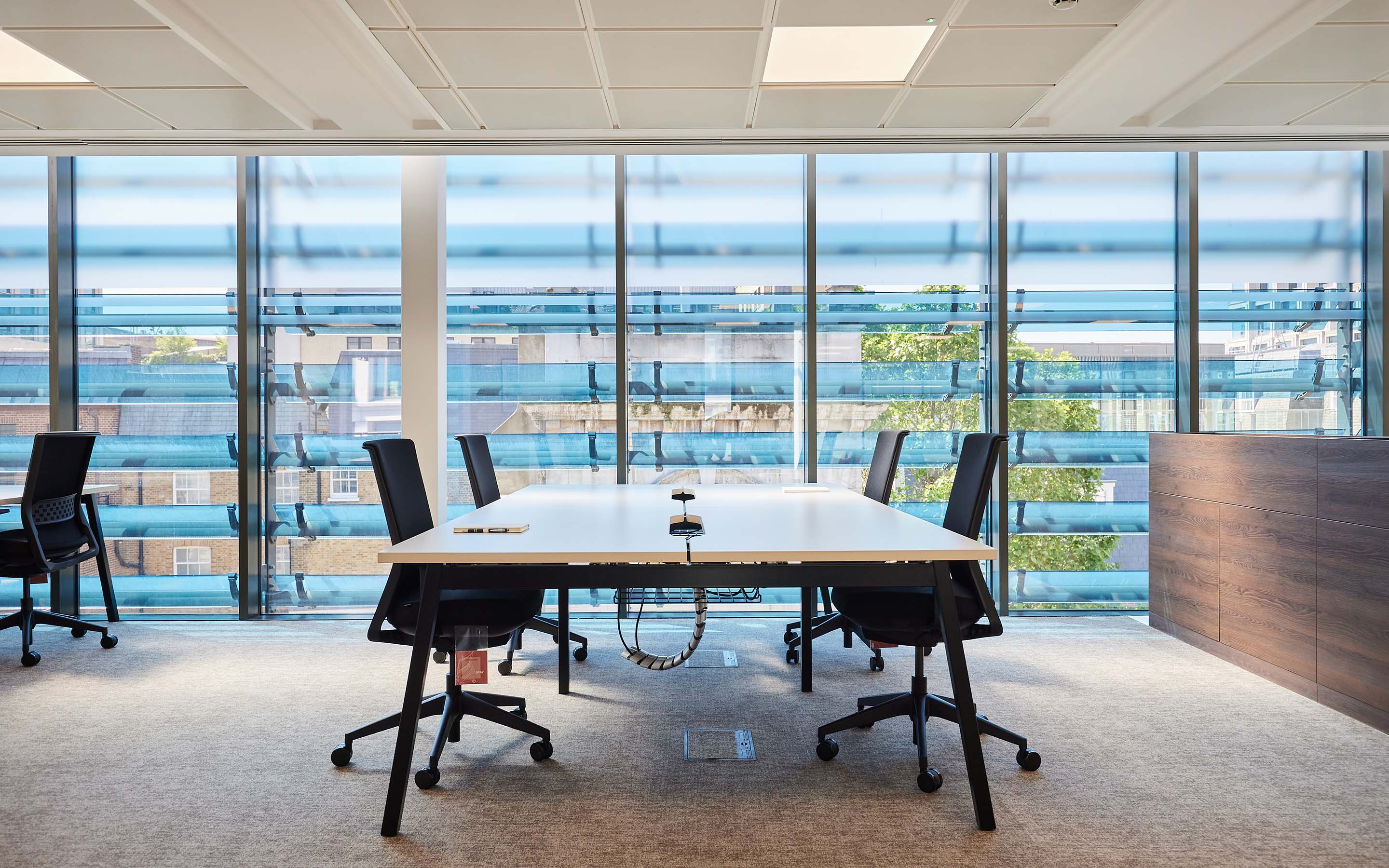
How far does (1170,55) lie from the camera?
338 centimetres

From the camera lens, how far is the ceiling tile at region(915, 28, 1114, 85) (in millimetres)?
3197

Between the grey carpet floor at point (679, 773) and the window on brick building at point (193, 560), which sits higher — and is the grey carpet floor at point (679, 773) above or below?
below

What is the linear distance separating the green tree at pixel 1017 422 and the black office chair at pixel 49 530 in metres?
4.53

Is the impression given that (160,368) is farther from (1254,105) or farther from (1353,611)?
(1254,105)

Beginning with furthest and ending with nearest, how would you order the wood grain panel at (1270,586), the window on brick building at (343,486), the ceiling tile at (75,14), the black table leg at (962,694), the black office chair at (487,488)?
1. the window on brick building at (343,486)
2. the black office chair at (487,488)
3. the wood grain panel at (1270,586)
4. the ceiling tile at (75,14)
5. the black table leg at (962,694)

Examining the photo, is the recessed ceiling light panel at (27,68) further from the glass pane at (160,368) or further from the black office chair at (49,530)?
the black office chair at (49,530)

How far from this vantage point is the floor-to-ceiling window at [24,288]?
190 inches

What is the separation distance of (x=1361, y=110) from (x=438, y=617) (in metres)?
5.20

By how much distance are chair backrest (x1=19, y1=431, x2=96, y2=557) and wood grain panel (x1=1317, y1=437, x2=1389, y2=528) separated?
594 centimetres

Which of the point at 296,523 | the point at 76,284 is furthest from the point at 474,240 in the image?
the point at 76,284

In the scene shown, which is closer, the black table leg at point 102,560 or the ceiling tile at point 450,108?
the ceiling tile at point 450,108

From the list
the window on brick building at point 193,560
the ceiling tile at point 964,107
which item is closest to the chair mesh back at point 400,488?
the window on brick building at point 193,560

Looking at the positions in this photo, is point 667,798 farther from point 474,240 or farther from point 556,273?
point 474,240

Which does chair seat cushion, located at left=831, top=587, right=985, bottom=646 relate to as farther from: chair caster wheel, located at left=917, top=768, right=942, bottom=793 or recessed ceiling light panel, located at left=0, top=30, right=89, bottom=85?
recessed ceiling light panel, located at left=0, top=30, right=89, bottom=85
